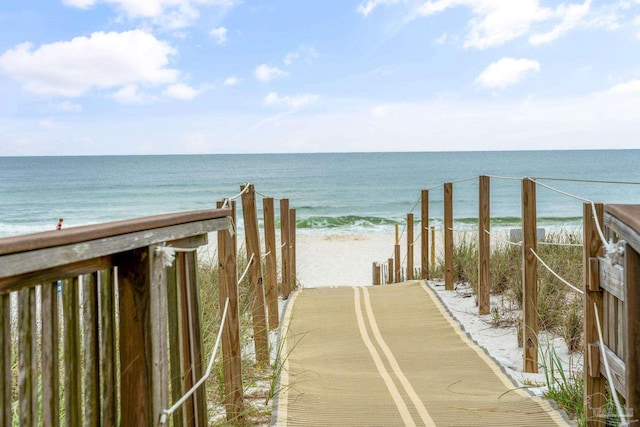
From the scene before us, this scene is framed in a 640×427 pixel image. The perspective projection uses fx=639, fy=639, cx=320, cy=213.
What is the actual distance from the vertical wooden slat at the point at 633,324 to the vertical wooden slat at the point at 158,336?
4.51 feet

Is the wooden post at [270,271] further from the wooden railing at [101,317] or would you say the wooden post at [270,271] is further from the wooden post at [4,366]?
the wooden post at [4,366]

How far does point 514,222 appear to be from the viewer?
26.3m

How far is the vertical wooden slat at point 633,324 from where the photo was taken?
187cm

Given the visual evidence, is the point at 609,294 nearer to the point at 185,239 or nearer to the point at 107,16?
the point at 185,239

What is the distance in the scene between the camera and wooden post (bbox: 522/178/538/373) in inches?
172

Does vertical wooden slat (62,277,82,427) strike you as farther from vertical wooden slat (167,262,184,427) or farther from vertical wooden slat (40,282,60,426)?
vertical wooden slat (167,262,184,427)

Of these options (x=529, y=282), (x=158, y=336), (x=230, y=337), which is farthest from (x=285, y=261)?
(x=158, y=336)

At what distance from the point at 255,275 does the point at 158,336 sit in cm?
292

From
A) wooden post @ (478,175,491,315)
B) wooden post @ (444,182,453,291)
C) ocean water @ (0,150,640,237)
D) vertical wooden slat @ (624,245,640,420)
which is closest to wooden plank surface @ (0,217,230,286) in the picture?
vertical wooden slat @ (624,245,640,420)

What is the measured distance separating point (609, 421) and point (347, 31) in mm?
51748

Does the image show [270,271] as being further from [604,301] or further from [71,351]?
[71,351]

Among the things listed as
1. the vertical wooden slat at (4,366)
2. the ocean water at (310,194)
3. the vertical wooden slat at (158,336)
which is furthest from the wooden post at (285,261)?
the ocean water at (310,194)

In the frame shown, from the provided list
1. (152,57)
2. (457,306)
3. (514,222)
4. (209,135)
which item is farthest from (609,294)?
(209,135)

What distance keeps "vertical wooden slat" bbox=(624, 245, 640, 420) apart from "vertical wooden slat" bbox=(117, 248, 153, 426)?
140cm
